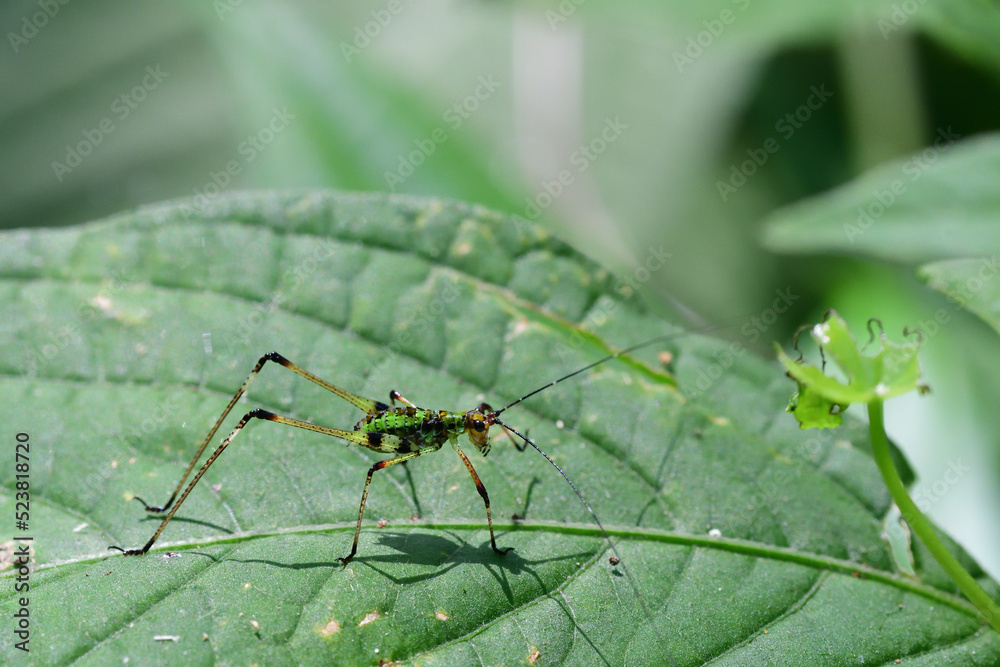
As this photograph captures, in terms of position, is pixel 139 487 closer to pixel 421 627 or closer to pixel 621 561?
pixel 421 627

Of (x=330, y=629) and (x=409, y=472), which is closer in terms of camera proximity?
(x=330, y=629)

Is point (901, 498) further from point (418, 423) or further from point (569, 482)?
point (418, 423)

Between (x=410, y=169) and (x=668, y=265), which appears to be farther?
(x=668, y=265)

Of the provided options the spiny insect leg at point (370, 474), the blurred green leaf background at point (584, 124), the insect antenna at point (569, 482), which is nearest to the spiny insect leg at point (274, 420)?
the spiny insect leg at point (370, 474)

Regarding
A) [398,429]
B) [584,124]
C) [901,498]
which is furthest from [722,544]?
[584,124]

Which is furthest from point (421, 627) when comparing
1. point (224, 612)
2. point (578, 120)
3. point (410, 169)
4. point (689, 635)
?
point (578, 120)

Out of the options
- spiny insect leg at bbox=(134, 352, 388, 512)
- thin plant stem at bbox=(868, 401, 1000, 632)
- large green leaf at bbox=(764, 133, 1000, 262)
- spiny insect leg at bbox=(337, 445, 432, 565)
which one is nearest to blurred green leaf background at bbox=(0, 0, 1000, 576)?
large green leaf at bbox=(764, 133, 1000, 262)

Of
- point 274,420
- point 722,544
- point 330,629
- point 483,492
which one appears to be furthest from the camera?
point 274,420
